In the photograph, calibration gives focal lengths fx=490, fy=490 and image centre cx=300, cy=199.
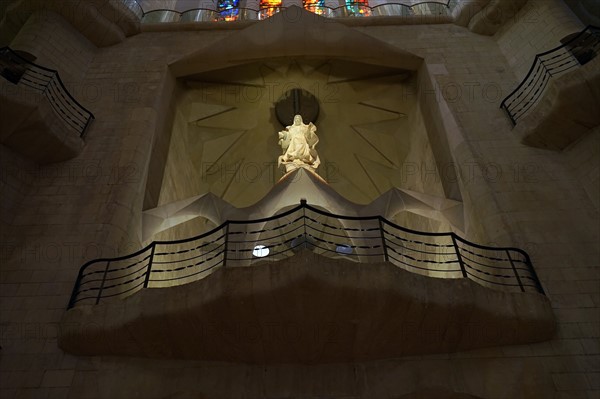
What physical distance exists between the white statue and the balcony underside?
423cm

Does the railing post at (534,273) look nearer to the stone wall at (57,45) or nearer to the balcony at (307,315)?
the balcony at (307,315)

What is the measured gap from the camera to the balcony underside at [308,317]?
17.3ft

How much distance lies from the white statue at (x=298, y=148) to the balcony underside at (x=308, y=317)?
423 centimetres

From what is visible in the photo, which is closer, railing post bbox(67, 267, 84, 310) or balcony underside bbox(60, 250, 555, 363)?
balcony underside bbox(60, 250, 555, 363)

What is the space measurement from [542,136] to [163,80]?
281 inches

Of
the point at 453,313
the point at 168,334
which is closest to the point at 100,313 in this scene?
the point at 168,334

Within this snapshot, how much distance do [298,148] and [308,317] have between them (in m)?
4.99

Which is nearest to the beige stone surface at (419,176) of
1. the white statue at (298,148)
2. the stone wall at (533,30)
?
the stone wall at (533,30)

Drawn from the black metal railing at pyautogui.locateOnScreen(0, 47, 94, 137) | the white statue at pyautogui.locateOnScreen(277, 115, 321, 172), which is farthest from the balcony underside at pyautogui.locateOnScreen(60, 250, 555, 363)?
the white statue at pyautogui.locateOnScreen(277, 115, 321, 172)

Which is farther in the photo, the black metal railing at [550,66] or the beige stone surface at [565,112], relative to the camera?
the black metal railing at [550,66]

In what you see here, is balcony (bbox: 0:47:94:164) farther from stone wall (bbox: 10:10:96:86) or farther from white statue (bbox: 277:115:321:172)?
white statue (bbox: 277:115:321:172)

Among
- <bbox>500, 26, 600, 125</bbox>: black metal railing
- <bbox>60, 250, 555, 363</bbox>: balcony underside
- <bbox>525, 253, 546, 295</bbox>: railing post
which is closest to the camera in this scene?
<bbox>60, 250, 555, 363</bbox>: balcony underside

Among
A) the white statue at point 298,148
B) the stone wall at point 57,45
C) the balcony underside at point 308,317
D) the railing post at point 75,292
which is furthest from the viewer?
the white statue at point 298,148

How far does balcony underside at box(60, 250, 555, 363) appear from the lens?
5273 mm
